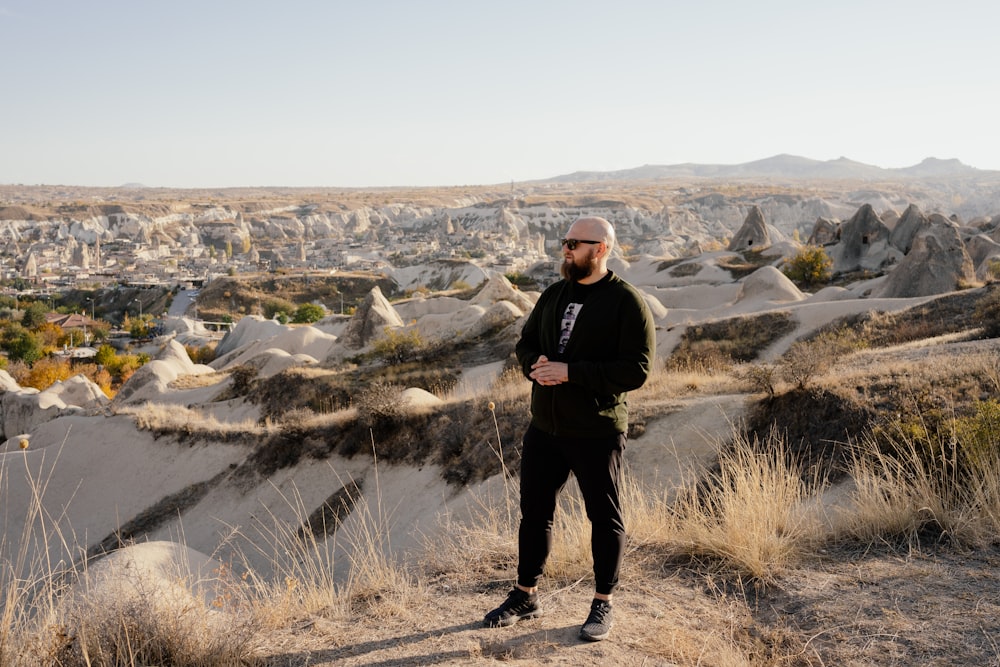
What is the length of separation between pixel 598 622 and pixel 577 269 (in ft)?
4.97

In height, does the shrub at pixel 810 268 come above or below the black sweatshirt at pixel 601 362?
below

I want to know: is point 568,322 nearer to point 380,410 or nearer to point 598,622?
point 598,622

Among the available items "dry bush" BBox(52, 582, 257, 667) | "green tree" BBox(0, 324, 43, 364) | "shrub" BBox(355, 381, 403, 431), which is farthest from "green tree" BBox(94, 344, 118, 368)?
"dry bush" BBox(52, 582, 257, 667)

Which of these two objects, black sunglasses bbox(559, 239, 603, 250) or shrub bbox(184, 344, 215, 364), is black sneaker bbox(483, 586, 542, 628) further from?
shrub bbox(184, 344, 215, 364)

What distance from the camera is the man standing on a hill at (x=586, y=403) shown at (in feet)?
10.4

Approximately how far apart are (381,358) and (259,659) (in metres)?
16.7

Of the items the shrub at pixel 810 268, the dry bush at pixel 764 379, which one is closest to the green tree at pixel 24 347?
the shrub at pixel 810 268

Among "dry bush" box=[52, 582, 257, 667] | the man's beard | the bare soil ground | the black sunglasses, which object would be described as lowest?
the bare soil ground

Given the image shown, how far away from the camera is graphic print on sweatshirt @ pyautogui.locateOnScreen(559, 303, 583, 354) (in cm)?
330

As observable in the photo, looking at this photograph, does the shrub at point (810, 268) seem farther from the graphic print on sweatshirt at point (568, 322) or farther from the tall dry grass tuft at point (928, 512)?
the graphic print on sweatshirt at point (568, 322)

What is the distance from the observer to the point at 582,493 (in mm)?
3344

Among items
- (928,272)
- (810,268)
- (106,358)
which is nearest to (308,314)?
(106,358)

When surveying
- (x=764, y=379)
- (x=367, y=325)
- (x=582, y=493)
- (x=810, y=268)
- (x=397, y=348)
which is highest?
(x=582, y=493)

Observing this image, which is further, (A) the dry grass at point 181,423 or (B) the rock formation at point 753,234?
(B) the rock formation at point 753,234
